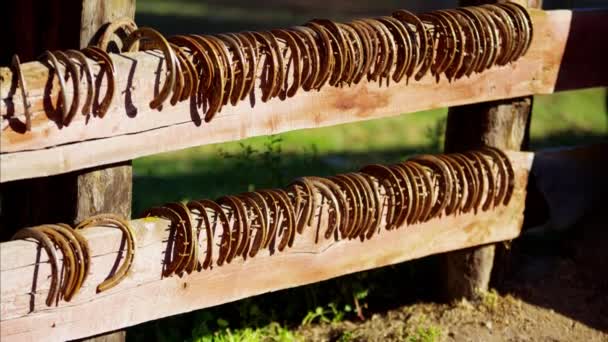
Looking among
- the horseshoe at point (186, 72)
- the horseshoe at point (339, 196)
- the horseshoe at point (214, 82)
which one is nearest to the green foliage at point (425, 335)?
the horseshoe at point (339, 196)

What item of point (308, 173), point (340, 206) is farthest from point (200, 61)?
point (308, 173)

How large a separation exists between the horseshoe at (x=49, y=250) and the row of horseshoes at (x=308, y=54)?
1.13 ft

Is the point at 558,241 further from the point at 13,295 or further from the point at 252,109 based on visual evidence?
the point at 13,295

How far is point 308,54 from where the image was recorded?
358 centimetres

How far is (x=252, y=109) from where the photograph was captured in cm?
351

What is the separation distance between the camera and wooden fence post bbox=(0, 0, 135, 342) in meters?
3.22

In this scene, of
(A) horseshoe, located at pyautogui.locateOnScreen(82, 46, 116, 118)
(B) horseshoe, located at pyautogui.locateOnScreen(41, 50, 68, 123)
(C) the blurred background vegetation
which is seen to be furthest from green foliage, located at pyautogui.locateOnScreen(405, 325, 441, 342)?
(B) horseshoe, located at pyautogui.locateOnScreen(41, 50, 68, 123)

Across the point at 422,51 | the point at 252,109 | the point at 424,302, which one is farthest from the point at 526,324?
the point at 252,109

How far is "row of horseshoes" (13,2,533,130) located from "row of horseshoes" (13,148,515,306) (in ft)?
1.12

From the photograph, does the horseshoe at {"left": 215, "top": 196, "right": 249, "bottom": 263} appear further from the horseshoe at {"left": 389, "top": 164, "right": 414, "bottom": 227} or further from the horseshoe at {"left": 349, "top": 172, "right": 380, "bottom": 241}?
the horseshoe at {"left": 389, "top": 164, "right": 414, "bottom": 227}

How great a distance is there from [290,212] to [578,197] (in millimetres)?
1910

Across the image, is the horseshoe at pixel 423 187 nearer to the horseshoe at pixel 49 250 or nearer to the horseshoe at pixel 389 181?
the horseshoe at pixel 389 181

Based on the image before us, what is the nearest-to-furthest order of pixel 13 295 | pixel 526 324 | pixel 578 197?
pixel 13 295
pixel 526 324
pixel 578 197

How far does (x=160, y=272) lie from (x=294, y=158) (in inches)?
134
